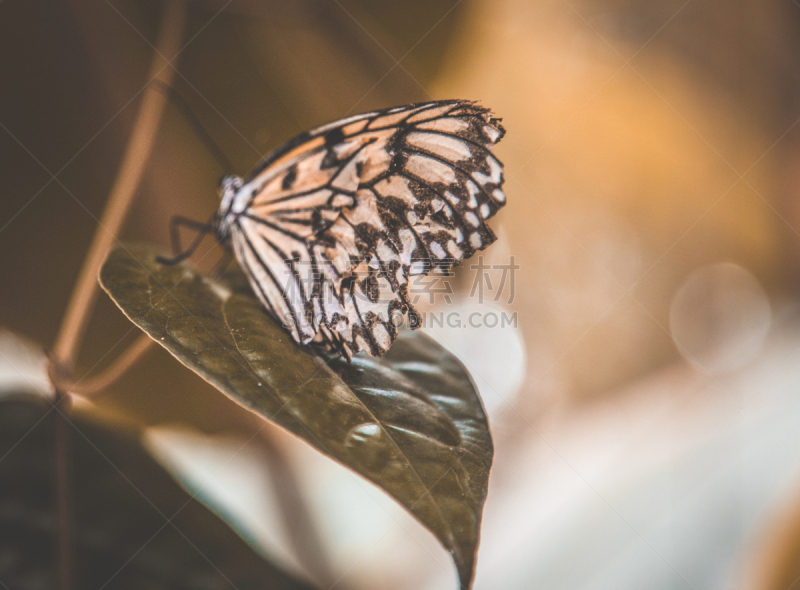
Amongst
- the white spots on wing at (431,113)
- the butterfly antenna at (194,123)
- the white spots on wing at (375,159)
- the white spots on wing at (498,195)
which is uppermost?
the white spots on wing at (431,113)

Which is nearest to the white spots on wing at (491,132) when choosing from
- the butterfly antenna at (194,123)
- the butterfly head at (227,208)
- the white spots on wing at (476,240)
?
the white spots on wing at (476,240)

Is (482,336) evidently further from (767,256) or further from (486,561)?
(767,256)

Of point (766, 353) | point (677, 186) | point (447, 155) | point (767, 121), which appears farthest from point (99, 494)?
point (767, 121)

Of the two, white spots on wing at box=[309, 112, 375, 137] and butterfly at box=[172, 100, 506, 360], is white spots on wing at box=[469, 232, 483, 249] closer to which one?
butterfly at box=[172, 100, 506, 360]

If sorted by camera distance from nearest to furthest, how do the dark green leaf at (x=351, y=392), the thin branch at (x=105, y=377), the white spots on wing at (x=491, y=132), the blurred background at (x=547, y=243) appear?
the dark green leaf at (x=351, y=392)
the white spots on wing at (x=491, y=132)
the thin branch at (x=105, y=377)
the blurred background at (x=547, y=243)

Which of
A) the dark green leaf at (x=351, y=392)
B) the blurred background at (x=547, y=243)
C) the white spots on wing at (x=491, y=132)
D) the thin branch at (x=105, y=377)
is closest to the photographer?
the dark green leaf at (x=351, y=392)

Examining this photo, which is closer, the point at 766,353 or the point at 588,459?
the point at 588,459

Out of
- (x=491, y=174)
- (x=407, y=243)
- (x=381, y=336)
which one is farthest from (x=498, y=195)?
Result: (x=381, y=336)

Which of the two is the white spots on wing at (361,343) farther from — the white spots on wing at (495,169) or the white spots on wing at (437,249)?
the white spots on wing at (495,169)
